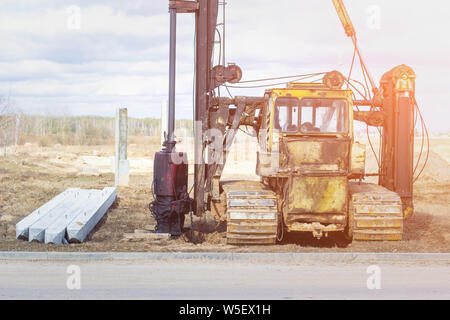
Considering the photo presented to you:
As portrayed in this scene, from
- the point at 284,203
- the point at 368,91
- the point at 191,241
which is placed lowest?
the point at 191,241

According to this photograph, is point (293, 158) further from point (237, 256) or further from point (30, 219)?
point (30, 219)

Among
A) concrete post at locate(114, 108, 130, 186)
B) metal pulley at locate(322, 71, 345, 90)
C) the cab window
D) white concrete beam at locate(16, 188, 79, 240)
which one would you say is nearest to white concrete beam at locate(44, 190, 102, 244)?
white concrete beam at locate(16, 188, 79, 240)

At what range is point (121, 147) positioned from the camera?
24.8 metres

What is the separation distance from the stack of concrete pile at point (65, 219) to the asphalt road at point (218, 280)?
5.57 feet

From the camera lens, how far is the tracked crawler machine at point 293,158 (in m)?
12.3

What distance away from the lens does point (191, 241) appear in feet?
45.1

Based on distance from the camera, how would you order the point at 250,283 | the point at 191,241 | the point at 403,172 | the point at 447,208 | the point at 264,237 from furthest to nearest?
the point at 447,208, the point at 403,172, the point at 191,241, the point at 264,237, the point at 250,283

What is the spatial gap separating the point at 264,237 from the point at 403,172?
4.42 meters

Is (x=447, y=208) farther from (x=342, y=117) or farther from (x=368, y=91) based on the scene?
(x=342, y=117)

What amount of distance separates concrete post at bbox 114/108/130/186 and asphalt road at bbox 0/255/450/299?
45.7 ft

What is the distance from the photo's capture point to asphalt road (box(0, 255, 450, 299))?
8602 mm

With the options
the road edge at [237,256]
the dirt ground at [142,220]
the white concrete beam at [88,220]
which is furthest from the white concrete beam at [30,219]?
the road edge at [237,256]
